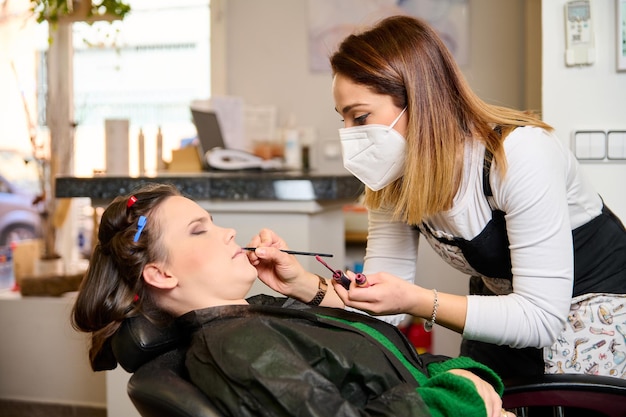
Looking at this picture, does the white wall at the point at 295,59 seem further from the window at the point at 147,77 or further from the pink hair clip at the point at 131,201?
the pink hair clip at the point at 131,201

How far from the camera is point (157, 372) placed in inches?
40.9

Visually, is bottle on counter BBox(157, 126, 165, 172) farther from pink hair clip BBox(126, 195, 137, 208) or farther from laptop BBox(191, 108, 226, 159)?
pink hair clip BBox(126, 195, 137, 208)

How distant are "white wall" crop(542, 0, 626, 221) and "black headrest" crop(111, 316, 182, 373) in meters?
1.32

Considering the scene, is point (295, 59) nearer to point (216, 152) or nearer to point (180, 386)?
point (216, 152)

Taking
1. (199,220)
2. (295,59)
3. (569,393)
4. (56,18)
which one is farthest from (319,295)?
(295,59)

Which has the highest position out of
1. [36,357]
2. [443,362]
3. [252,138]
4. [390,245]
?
[252,138]

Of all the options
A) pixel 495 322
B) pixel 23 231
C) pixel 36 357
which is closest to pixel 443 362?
pixel 495 322

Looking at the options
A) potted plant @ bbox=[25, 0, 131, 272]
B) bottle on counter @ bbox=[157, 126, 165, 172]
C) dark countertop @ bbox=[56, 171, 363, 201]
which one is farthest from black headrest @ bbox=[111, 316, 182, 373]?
bottle on counter @ bbox=[157, 126, 165, 172]

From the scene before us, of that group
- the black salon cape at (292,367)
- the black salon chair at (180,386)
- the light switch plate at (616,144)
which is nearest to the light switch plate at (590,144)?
the light switch plate at (616,144)

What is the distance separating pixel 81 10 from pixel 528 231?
93.6 inches

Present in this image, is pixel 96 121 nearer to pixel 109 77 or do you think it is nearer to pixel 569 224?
pixel 109 77

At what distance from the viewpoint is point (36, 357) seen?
2758mm

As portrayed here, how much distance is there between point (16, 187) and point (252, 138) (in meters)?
1.31

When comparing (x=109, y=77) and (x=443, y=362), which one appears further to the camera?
(x=109, y=77)
